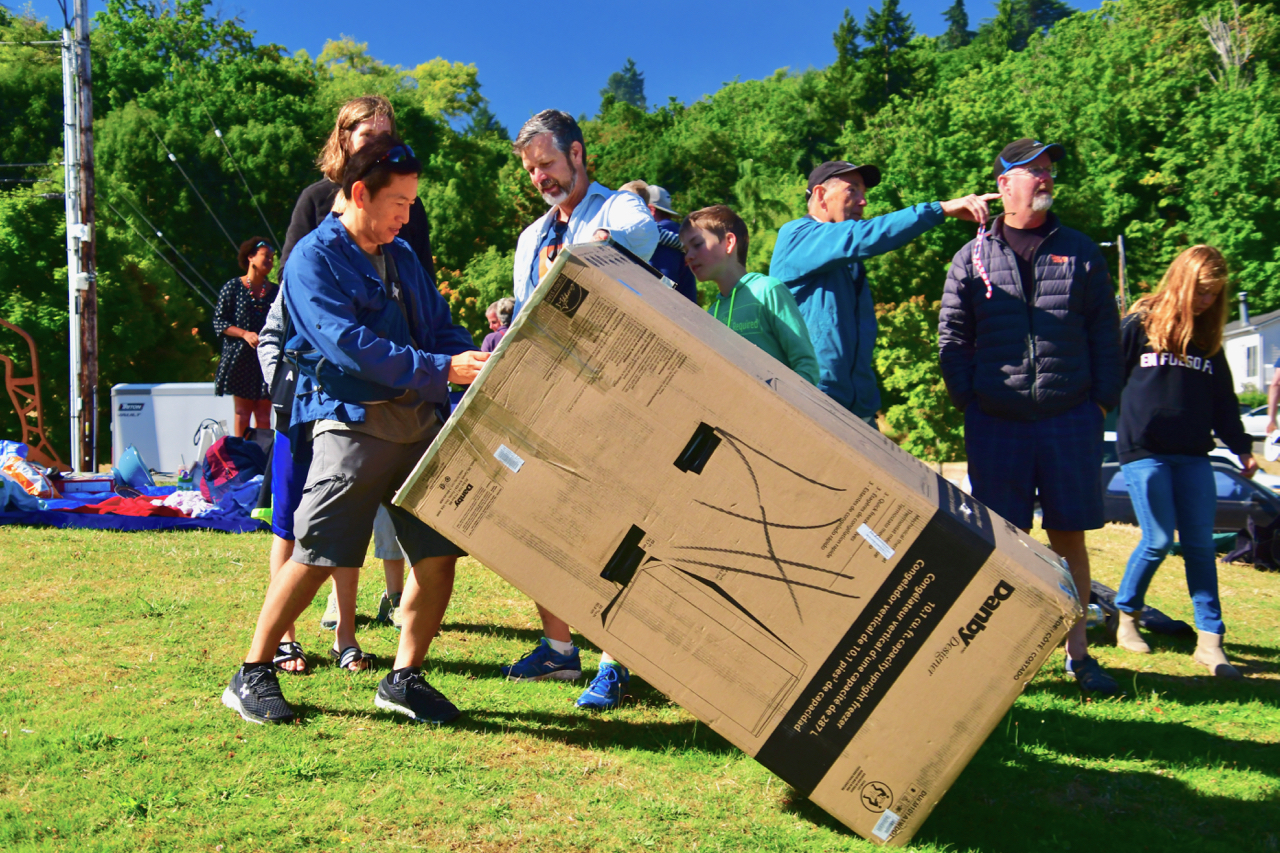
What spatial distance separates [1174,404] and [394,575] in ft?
11.8

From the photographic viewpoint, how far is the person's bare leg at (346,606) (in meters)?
3.75

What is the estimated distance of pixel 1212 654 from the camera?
431 cm

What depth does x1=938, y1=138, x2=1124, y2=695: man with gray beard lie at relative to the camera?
391cm

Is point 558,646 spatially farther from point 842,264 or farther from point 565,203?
point 842,264

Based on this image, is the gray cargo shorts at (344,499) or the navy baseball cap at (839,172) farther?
the navy baseball cap at (839,172)

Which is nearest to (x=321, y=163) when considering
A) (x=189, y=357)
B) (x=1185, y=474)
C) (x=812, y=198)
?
(x=812, y=198)

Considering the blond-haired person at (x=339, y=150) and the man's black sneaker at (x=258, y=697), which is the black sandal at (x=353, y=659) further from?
the blond-haired person at (x=339, y=150)

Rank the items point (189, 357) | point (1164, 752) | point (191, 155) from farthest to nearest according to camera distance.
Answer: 1. point (191, 155)
2. point (189, 357)
3. point (1164, 752)

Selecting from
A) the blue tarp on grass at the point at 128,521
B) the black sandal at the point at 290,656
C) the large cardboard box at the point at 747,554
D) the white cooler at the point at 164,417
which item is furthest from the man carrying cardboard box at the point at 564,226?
the white cooler at the point at 164,417

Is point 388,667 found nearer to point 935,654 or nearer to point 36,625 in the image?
point 36,625

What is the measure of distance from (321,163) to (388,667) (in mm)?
1918

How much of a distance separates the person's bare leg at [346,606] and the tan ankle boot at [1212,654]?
3.57m

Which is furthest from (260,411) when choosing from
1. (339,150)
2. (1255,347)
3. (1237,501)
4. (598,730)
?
(1255,347)

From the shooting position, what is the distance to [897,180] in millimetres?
35812
